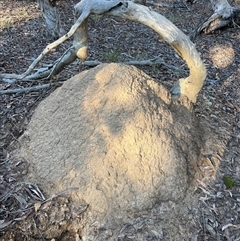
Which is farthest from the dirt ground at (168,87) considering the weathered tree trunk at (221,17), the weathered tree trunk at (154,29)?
the weathered tree trunk at (154,29)

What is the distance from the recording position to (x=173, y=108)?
3.34 meters

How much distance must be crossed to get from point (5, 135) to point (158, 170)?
1352 millimetres

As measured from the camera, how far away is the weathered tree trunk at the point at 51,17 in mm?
5105

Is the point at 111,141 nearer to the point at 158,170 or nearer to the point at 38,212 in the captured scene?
the point at 158,170

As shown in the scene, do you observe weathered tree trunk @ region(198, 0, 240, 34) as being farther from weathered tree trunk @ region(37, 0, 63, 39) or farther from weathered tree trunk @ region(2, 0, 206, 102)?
weathered tree trunk @ region(2, 0, 206, 102)

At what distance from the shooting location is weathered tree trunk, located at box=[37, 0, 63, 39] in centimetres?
511

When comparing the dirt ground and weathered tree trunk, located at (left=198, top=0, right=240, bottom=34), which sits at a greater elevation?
the dirt ground

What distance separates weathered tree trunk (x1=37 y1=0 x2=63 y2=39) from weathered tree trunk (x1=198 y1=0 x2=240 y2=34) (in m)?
2.22

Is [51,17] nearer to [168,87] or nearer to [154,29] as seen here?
[168,87]

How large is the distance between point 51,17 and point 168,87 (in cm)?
214

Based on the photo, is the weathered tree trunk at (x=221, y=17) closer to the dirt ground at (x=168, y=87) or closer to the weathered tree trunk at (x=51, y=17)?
the dirt ground at (x=168, y=87)

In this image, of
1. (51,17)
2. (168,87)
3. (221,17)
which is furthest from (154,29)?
(221,17)

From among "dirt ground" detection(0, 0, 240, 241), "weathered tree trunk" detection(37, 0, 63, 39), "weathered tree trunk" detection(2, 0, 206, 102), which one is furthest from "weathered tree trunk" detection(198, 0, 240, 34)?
"weathered tree trunk" detection(2, 0, 206, 102)

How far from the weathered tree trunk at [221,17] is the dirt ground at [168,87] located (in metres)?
0.12
